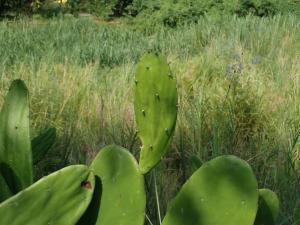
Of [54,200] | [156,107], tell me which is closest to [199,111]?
[156,107]

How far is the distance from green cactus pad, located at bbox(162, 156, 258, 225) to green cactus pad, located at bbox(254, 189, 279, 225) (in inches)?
7.3

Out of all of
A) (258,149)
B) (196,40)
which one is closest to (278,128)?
(258,149)

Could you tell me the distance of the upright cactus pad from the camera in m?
1.54

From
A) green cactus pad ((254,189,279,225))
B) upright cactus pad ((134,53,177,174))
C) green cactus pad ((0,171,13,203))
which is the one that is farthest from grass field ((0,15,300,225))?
green cactus pad ((0,171,13,203))

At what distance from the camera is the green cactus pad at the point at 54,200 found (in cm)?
132

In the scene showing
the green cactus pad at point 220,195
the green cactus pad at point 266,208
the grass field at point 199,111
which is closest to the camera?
the green cactus pad at point 220,195

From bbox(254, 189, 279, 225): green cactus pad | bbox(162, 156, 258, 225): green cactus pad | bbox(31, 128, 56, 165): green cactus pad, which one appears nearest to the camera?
bbox(162, 156, 258, 225): green cactus pad

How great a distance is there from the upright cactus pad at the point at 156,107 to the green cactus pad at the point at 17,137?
30 cm

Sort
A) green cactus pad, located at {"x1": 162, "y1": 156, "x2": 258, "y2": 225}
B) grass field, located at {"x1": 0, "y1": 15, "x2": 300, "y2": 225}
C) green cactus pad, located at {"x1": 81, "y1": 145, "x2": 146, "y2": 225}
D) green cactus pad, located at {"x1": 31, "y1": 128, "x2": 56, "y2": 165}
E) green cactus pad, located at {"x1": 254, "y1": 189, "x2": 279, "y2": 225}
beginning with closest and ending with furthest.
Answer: green cactus pad, located at {"x1": 162, "y1": 156, "x2": 258, "y2": 225}
green cactus pad, located at {"x1": 81, "y1": 145, "x2": 146, "y2": 225}
green cactus pad, located at {"x1": 254, "y1": 189, "x2": 279, "y2": 225}
green cactus pad, located at {"x1": 31, "y1": 128, "x2": 56, "y2": 165}
grass field, located at {"x1": 0, "y1": 15, "x2": 300, "y2": 225}

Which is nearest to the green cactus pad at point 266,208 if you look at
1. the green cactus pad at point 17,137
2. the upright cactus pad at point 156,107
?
the upright cactus pad at point 156,107

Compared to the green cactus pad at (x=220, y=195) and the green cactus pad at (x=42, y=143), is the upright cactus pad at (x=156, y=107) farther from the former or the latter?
the green cactus pad at (x=42, y=143)

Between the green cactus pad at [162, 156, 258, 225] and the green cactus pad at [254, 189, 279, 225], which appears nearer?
the green cactus pad at [162, 156, 258, 225]

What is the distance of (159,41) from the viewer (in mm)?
7020

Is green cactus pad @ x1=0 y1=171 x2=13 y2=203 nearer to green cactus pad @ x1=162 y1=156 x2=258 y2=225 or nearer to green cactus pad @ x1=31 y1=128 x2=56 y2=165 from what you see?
green cactus pad @ x1=31 y1=128 x2=56 y2=165
